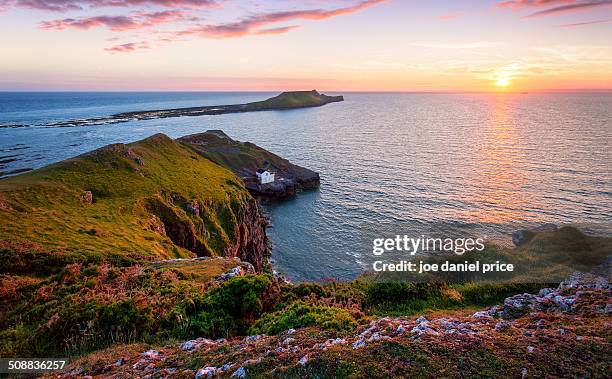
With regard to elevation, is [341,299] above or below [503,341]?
below

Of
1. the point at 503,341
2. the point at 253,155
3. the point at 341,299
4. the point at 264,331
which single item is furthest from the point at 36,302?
the point at 253,155

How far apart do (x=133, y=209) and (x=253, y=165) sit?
2391 inches

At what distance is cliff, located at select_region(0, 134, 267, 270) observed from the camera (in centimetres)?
3322

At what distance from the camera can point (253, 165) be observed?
10469cm

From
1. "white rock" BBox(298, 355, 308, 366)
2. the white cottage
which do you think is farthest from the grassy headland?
the white cottage

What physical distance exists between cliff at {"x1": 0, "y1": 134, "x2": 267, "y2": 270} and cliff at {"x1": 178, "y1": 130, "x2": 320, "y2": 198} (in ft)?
66.8

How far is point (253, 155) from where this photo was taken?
360 feet

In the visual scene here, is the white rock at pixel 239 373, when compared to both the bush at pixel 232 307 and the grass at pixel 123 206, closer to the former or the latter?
the bush at pixel 232 307

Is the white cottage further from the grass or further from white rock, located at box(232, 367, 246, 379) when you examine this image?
white rock, located at box(232, 367, 246, 379)

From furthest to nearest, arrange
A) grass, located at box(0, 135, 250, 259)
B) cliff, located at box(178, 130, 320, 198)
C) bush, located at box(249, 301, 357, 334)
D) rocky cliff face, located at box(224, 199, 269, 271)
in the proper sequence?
cliff, located at box(178, 130, 320, 198)
rocky cliff face, located at box(224, 199, 269, 271)
grass, located at box(0, 135, 250, 259)
bush, located at box(249, 301, 357, 334)

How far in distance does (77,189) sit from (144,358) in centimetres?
3945

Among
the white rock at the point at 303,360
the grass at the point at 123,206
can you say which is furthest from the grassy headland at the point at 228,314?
the grass at the point at 123,206

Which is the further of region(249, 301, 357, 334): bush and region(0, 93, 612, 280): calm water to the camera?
region(0, 93, 612, 280): calm water

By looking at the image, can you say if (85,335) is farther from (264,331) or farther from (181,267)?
(181,267)
